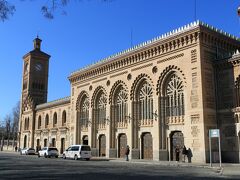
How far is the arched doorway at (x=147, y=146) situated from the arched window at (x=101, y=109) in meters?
7.26

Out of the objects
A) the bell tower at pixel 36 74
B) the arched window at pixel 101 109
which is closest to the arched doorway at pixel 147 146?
the arched window at pixel 101 109

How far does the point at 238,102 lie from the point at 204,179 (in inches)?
525

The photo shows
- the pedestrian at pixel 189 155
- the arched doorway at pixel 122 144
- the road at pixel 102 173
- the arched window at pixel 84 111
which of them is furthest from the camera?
the arched window at pixel 84 111

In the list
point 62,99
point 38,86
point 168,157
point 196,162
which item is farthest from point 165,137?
point 38,86

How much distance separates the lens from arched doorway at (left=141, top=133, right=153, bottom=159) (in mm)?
31208

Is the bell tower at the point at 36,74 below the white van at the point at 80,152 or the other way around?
the other way around

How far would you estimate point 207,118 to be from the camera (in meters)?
26.2

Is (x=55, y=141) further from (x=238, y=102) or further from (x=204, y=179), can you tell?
(x=204, y=179)

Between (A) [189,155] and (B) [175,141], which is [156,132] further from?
(A) [189,155]

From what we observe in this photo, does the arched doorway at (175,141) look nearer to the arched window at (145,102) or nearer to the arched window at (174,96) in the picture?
the arched window at (174,96)

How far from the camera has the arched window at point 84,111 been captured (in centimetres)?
4156

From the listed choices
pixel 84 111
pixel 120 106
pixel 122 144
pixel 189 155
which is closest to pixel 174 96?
pixel 189 155

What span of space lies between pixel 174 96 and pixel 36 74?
143 feet

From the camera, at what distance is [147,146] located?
104 feet
